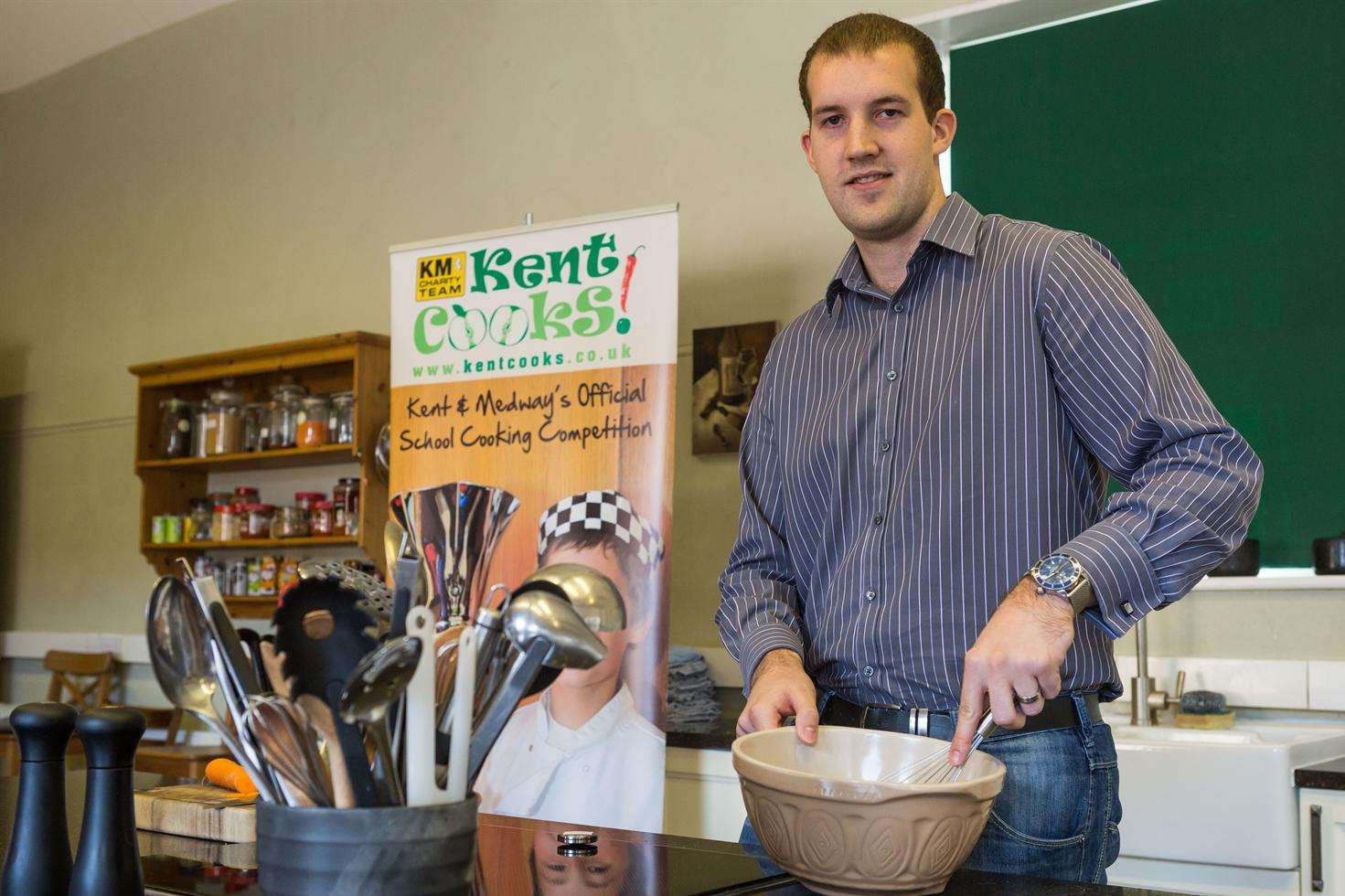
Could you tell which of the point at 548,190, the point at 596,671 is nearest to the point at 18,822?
the point at 596,671

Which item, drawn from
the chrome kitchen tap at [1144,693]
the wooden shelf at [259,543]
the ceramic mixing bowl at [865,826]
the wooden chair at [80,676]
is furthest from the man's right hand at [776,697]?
the wooden chair at [80,676]

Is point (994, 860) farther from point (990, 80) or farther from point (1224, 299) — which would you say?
point (990, 80)

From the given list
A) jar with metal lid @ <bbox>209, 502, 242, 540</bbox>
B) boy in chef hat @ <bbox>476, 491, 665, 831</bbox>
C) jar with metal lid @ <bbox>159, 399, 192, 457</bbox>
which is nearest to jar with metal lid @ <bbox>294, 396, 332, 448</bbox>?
jar with metal lid @ <bbox>209, 502, 242, 540</bbox>

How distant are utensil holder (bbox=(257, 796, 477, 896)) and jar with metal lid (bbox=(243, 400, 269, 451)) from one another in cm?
402

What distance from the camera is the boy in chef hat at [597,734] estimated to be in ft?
9.41

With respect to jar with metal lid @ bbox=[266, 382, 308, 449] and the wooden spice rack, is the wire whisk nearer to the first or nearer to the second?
the wooden spice rack

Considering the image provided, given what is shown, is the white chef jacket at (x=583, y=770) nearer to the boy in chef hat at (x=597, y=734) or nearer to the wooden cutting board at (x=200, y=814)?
the boy in chef hat at (x=597, y=734)

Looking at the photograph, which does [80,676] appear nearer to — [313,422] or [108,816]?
[313,422]

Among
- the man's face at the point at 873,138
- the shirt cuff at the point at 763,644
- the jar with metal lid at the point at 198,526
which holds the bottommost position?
the shirt cuff at the point at 763,644

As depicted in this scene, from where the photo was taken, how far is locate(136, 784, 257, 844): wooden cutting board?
1340 mm

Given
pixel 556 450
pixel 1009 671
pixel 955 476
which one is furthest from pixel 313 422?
pixel 1009 671

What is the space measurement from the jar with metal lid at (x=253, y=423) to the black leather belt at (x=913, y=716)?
350 centimetres

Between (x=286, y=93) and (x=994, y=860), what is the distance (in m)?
4.45

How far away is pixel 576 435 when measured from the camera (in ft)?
10.4
